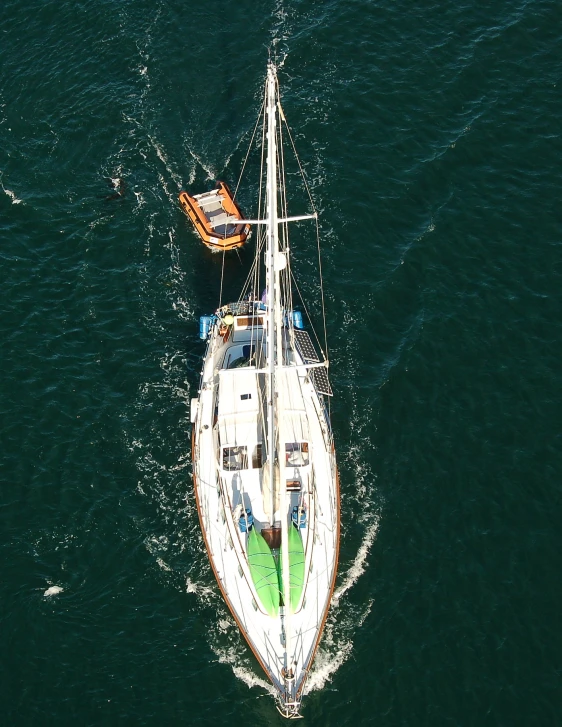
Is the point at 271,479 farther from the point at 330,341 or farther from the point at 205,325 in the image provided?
the point at 330,341

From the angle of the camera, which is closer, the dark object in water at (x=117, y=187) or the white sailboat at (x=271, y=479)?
the white sailboat at (x=271, y=479)

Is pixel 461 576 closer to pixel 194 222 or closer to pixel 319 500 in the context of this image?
pixel 319 500

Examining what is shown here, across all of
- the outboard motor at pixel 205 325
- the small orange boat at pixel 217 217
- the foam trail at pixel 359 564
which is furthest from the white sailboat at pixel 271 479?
the small orange boat at pixel 217 217

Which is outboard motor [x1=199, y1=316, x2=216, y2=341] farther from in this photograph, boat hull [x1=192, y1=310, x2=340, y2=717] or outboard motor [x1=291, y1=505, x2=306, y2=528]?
outboard motor [x1=291, y1=505, x2=306, y2=528]

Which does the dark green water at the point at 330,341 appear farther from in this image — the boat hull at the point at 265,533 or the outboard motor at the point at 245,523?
the outboard motor at the point at 245,523

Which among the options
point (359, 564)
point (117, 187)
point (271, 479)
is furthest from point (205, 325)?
point (359, 564)

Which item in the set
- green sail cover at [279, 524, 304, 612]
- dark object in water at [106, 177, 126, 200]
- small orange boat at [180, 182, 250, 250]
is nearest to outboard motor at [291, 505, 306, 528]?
green sail cover at [279, 524, 304, 612]
